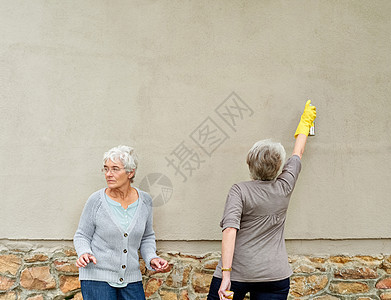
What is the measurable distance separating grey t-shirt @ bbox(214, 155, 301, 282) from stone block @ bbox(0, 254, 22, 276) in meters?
1.55

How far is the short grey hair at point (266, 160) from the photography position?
2.23 metres

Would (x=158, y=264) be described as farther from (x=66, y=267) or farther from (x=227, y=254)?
(x=66, y=267)

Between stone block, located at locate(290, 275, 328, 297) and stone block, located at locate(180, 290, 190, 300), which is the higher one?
stone block, located at locate(290, 275, 328, 297)

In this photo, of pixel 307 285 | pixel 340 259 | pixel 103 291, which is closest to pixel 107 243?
pixel 103 291

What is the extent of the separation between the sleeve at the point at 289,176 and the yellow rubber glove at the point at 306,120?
1.25ft

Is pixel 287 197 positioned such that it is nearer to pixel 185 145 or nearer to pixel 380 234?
pixel 185 145

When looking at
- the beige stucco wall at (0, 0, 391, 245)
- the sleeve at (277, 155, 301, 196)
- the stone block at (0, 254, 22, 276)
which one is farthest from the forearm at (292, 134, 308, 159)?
the stone block at (0, 254, 22, 276)

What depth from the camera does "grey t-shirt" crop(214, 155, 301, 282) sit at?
2.15 metres

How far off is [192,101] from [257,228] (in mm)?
1188

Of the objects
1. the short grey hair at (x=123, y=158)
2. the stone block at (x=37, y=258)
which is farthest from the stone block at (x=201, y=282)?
the stone block at (x=37, y=258)

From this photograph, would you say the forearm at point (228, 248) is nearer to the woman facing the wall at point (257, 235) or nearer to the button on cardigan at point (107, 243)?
the woman facing the wall at point (257, 235)

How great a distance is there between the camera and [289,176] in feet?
7.62

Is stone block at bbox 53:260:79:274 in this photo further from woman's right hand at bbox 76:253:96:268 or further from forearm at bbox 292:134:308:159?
forearm at bbox 292:134:308:159

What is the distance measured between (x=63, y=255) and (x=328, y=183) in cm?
208
